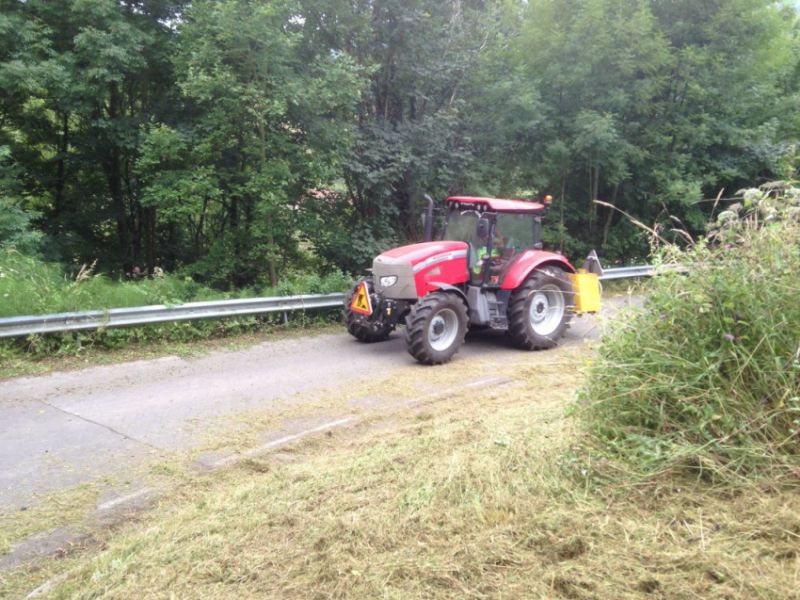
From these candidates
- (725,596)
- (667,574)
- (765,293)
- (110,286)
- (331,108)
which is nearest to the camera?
(725,596)

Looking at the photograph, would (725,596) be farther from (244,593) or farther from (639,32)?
(639,32)

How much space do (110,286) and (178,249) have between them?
19.1ft

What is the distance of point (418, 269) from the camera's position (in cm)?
817

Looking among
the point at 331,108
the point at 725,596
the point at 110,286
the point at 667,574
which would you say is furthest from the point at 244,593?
the point at 331,108

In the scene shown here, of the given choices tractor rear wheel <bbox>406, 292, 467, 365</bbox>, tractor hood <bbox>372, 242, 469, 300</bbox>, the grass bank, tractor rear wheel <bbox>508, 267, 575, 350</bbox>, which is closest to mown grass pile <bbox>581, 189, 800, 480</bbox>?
tractor rear wheel <bbox>406, 292, 467, 365</bbox>

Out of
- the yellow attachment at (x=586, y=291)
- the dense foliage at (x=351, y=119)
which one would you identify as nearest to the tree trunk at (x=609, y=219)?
the dense foliage at (x=351, y=119)

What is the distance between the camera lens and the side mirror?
834 centimetres

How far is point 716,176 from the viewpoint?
50.1 ft

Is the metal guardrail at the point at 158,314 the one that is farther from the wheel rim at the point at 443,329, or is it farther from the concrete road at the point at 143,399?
the wheel rim at the point at 443,329

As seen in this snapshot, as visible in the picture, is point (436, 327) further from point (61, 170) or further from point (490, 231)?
point (61, 170)

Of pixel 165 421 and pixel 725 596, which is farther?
pixel 165 421

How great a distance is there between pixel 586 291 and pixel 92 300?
6.88 m

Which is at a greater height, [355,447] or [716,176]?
[716,176]

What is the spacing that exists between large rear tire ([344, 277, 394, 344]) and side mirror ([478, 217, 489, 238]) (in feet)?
5.42
